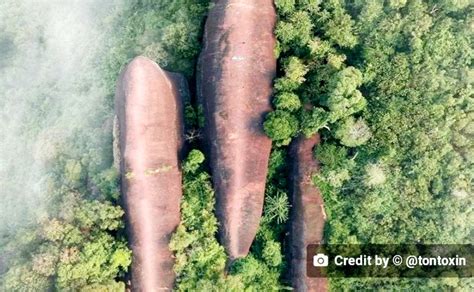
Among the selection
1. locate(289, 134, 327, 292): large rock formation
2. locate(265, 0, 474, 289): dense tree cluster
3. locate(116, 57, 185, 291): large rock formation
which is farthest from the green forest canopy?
locate(116, 57, 185, 291): large rock formation

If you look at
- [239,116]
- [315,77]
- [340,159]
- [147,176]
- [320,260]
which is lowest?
[320,260]

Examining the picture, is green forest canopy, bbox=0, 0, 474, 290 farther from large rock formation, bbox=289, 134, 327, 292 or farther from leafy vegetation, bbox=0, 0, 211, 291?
large rock formation, bbox=289, 134, 327, 292

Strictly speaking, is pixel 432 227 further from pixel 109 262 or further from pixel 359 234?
pixel 109 262

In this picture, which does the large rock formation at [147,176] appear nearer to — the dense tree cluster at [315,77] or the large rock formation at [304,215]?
the dense tree cluster at [315,77]

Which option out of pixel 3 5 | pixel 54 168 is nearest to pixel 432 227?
pixel 54 168

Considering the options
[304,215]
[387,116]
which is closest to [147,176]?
[304,215]

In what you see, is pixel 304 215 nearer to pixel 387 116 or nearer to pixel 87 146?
pixel 387 116
